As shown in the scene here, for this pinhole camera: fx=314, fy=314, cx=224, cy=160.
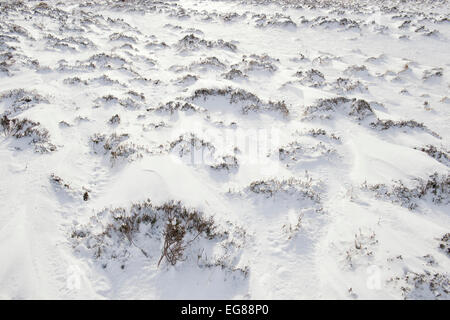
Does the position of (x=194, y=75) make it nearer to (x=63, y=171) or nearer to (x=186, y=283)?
(x=63, y=171)

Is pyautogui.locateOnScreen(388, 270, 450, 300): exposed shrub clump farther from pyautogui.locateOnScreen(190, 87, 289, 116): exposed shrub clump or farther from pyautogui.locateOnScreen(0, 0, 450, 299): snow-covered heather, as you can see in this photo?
pyautogui.locateOnScreen(190, 87, 289, 116): exposed shrub clump

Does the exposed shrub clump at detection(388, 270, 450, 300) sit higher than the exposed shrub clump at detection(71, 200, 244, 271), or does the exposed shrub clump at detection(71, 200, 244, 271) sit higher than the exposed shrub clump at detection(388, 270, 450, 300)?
the exposed shrub clump at detection(71, 200, 244, 271)

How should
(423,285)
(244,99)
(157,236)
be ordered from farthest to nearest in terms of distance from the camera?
1. (244,99)
2. (157,236)
3. (423,285)

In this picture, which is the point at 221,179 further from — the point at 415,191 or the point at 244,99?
the point at 244,99

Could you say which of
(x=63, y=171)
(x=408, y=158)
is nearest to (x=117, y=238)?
(x=63, y=171)

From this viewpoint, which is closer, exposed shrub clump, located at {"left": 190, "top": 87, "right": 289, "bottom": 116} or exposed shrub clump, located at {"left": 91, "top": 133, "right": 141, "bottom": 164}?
exposed shrub clump, located at {"left": 91, "top": 133, "right": 141, "bottom": 164}

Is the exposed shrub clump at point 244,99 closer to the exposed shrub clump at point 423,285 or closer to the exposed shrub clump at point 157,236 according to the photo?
the exposed shrub clump at point 157,236

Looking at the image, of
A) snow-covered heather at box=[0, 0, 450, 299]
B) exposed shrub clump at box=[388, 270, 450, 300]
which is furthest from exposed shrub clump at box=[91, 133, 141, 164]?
exposed shrub clump at box=[388, 270, 450, 300]

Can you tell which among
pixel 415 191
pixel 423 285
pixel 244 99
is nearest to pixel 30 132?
pixel 244 99
